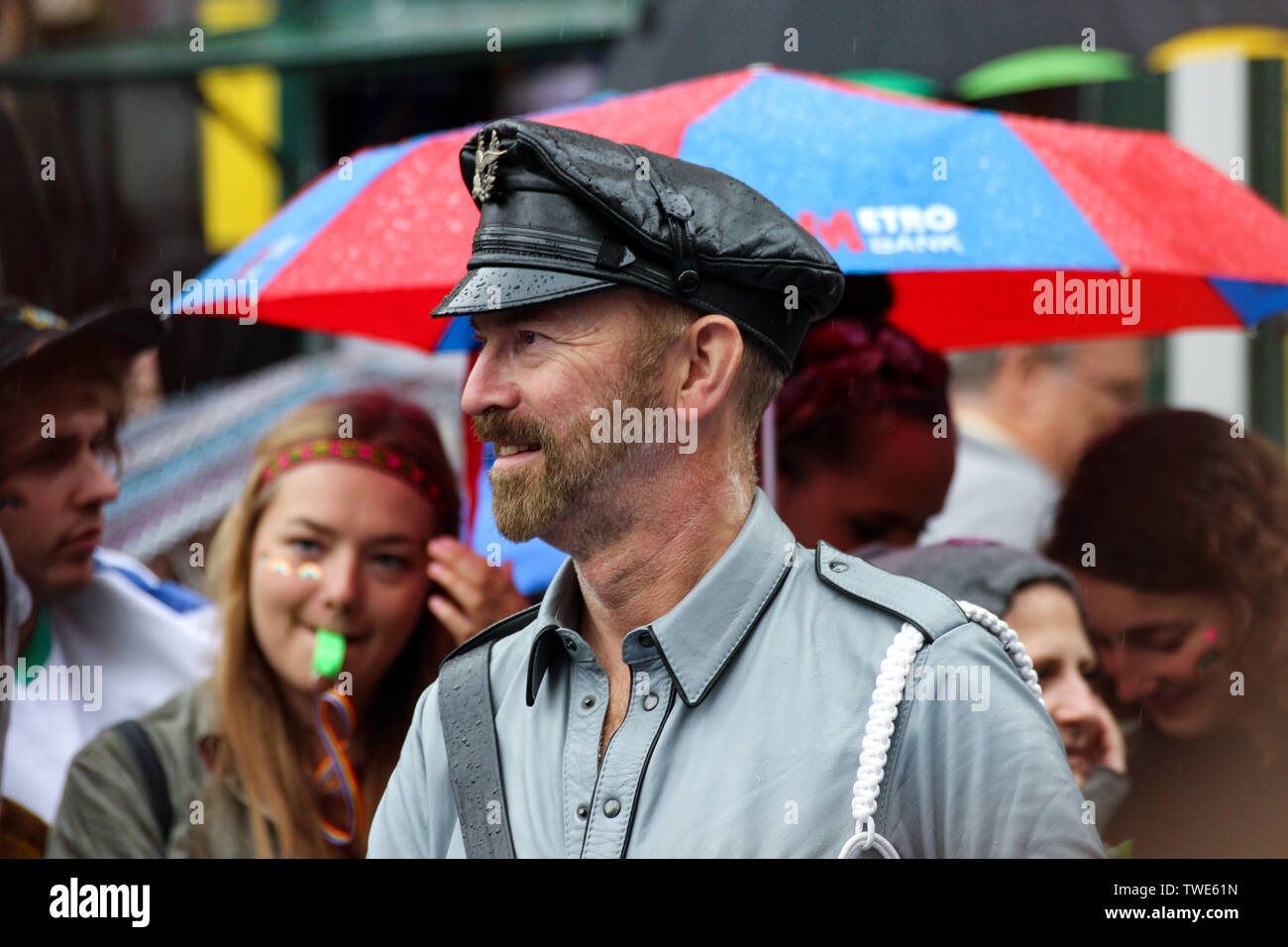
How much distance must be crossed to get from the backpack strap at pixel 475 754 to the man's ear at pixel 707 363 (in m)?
0.53

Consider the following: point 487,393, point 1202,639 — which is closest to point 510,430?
point 487,393

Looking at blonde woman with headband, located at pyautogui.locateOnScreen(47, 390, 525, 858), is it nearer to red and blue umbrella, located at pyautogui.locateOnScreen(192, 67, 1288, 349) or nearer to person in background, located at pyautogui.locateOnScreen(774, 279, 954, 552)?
red and blue umbrella, located at pyautogui.locateOnScreen(192, 67, 1288, 349)

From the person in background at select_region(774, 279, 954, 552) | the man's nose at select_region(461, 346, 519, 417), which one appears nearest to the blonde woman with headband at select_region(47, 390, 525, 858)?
the person in background at select_region(774, 279, 954, 552)

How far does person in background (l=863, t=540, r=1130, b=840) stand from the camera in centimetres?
307

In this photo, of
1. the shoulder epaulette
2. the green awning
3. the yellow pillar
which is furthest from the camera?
the yellow pillar

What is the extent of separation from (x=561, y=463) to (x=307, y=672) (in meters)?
1.61

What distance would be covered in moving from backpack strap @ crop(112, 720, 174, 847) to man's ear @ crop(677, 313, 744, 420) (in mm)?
1970

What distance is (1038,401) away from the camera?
5699 millimetres

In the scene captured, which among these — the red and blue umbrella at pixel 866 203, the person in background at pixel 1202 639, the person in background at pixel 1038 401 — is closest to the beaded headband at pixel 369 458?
the red and blue umbrella at pixel 866 203

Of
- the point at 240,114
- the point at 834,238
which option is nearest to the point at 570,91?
the point at 240,114

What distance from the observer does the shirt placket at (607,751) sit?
6.17 ft

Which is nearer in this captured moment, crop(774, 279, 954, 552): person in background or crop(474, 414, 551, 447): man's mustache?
crop(474, 414, 551, 447): man's mustache

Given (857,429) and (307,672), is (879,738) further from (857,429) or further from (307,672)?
(307,672)
